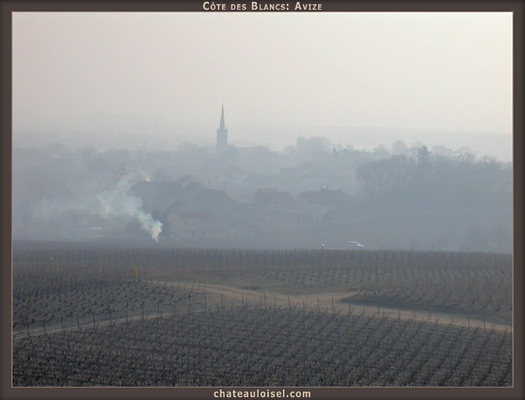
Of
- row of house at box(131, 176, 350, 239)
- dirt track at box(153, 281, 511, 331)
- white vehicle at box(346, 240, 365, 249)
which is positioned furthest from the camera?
→ row of house at box(131, 176, 350, 239)

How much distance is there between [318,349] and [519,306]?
10.3 metres

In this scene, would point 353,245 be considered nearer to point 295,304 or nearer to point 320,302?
point 320,302

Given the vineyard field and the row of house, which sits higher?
the row of house

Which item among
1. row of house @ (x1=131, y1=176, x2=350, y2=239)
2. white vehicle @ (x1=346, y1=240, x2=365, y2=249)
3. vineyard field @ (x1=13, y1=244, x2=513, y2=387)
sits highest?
row of house @ (x1=131, y1=176, x2=350, y2=239)

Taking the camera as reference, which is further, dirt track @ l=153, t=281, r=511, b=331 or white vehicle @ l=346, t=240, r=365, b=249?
white vehicle @ l=346, t=240, r=365, b=249

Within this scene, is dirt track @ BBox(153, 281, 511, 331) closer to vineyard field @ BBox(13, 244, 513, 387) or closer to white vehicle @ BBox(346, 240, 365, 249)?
vineyard field @ BBox(13, 244, 513, 387)

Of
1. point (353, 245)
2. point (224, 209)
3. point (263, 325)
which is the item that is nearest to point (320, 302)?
point (263, 325)

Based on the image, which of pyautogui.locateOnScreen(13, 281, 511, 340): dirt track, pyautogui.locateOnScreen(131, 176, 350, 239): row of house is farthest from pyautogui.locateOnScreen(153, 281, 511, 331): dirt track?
pyautogui.locateOnScreen(131, 176, 350, 239): row of house

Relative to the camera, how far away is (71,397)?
47.3 feet

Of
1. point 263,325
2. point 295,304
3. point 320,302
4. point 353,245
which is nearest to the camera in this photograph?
point 263,325

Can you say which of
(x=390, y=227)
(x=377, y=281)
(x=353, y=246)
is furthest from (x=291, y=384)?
(x=390, y=227)

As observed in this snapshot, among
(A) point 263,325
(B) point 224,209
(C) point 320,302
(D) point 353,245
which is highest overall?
(B) point 224,209

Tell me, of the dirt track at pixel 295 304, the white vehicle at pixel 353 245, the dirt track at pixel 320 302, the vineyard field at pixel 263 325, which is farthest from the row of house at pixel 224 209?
the dirt track at pixel 295 304

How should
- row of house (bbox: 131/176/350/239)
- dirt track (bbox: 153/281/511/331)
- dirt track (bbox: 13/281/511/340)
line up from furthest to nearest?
row of house (bbox: 131/176/350/239) → dirt track (bbox: 153/281/511/331) → dirt track (bbox: 13/281/511/340)
